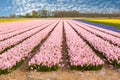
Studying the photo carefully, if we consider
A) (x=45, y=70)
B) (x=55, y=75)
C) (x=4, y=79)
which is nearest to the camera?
(x=4, y=79)

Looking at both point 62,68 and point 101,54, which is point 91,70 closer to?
point 62,68

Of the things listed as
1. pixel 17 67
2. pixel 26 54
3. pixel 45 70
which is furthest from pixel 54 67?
pixel 26 54

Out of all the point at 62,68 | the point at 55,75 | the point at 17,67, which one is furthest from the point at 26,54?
the point at 55,75

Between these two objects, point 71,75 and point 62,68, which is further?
point 62,68

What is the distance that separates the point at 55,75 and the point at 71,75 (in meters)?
0.59

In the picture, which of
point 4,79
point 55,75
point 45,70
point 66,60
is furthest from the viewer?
point 66,60

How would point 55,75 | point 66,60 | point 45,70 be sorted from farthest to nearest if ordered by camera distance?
point 66,60, point 45,70, point 55,75

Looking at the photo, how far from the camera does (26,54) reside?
38.1 feet

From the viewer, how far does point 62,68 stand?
9.70 m

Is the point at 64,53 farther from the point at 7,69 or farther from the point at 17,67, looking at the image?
the point at 7,69

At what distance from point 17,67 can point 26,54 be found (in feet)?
6.17

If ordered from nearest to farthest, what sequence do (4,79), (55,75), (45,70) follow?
(4,79)
(55,75)
(45,70)

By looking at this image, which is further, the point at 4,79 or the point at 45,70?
the point at 45,70

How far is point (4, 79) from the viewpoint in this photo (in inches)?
315
